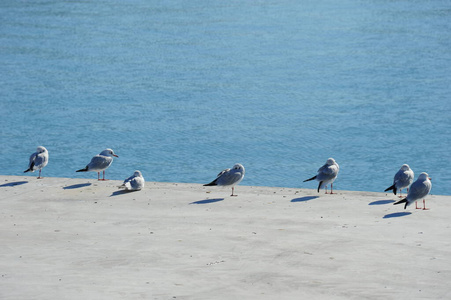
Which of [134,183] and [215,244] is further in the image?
[134,183]

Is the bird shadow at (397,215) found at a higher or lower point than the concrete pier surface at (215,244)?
higher

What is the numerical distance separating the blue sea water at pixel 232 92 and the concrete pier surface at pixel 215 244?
10.8 m

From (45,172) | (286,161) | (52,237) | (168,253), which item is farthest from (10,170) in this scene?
(168,253)

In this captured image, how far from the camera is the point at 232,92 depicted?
42.8m

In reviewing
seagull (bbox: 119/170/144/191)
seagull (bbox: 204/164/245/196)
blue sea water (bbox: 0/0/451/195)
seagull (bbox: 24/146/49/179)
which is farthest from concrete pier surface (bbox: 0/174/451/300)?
blue sea water (bbox: 0/0/451/195)

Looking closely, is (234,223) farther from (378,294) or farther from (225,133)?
(225,133)

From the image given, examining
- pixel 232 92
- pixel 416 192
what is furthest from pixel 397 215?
pixel 232 92

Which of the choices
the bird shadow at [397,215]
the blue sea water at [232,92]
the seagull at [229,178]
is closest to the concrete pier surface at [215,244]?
the bird shadow at [397,215]

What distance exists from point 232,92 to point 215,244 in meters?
28.6

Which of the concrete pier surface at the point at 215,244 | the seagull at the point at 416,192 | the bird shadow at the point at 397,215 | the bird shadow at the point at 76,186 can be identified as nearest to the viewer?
the concrete pier surface at the point at 215,244

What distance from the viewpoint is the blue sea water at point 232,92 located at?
108 ft

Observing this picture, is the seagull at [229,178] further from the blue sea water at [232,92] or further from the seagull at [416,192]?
the blue sea water at [232,92]

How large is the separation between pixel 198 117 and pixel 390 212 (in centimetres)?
2226

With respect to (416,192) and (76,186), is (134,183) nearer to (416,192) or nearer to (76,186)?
(76,186)
